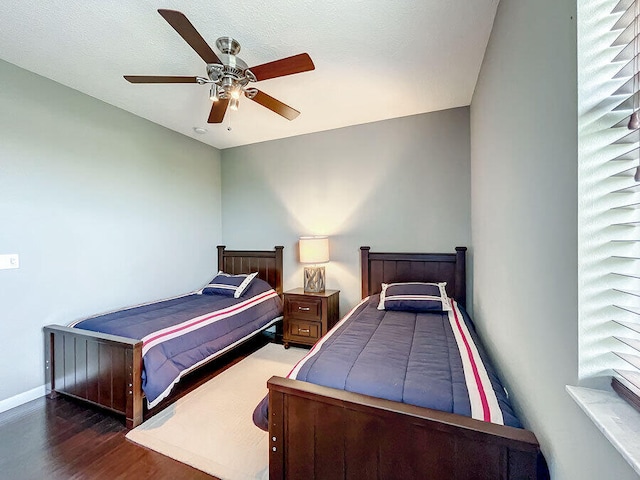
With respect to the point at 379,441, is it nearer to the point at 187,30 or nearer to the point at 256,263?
the point at 187,30

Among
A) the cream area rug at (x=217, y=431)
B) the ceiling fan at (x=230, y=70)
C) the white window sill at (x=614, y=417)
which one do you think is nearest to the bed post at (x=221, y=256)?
the cream area rug at (x=217, y=431)

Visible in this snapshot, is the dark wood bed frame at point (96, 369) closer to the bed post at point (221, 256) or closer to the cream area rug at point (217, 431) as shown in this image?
the cream area rug at point (217, 431)

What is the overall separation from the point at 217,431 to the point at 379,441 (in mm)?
1273

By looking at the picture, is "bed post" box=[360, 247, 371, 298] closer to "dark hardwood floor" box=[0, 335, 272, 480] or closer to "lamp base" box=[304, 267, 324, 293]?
"lamp base" box=[304, 267, 324, 293]

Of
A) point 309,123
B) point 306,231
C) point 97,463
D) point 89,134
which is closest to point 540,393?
point 97,463

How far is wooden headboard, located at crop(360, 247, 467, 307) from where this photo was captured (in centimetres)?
289

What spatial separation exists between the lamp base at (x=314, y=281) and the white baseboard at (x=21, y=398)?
8.04 ft

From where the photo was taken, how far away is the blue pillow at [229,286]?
10.8 ft

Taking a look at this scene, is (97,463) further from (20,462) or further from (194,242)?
(194,242)

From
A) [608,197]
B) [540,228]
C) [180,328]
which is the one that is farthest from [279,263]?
[608,197]

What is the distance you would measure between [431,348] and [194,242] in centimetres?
324

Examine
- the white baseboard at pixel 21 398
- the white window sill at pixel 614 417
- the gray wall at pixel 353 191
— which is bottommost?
the white baseboard at pixel 21 398

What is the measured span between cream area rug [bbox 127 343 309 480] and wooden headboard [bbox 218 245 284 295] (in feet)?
4.66

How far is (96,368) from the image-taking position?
6.64 ft
